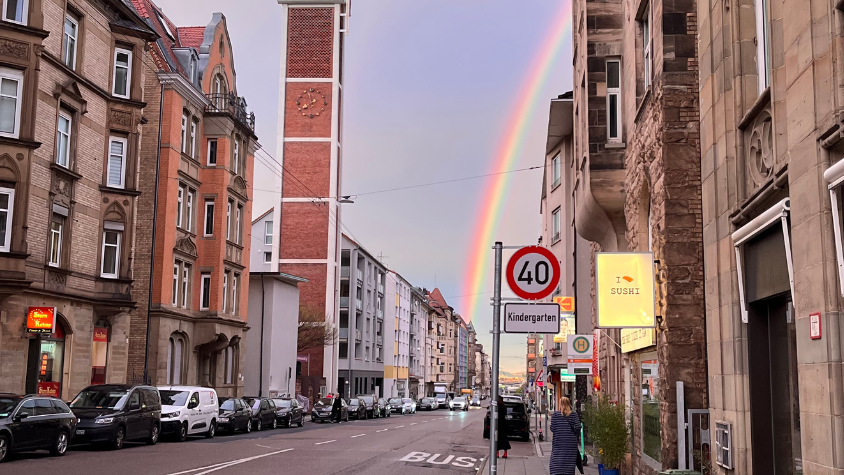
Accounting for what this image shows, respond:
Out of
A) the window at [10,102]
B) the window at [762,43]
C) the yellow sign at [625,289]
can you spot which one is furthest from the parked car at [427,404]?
the window at [762,43]

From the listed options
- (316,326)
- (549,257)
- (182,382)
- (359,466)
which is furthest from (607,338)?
(316,326)

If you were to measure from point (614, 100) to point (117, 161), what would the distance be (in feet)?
65.8

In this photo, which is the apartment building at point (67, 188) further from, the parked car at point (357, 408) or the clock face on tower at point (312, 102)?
the clock face on tower at point (312, 102)

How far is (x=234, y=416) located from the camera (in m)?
32.8

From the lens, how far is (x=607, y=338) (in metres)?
21.1

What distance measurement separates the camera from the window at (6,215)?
81.5 feet

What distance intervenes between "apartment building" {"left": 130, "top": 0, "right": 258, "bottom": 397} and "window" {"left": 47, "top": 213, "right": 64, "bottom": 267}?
8072 mm

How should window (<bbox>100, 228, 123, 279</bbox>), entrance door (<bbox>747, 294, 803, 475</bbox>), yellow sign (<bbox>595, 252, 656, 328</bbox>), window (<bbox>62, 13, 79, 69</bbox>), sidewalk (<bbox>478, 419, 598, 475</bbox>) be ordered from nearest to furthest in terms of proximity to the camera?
1. entrance door (<bbox>747, 294, 803, 475</bbox>)
2. yellow sign (<bbox>595, 252, 656, 328</bbox>)
3. sidewalk (<bbox>478, 419, 598, 475</bbox>)
4. window (<bbox>62, 13, 79, 69</bbox>)
5. window (<bbox>100, 228, 123, 279</bbox>)

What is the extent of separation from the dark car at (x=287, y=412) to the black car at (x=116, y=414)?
1435 cm

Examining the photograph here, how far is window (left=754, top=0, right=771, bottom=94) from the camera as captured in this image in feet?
31.0

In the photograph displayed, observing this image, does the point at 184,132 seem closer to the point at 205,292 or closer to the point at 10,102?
the point at 205,292

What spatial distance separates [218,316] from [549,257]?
3380 centimetres

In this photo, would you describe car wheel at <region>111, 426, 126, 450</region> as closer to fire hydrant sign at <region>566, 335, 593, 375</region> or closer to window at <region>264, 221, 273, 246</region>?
fire hydrant sign at <region>566, 335, 593, 375</region>

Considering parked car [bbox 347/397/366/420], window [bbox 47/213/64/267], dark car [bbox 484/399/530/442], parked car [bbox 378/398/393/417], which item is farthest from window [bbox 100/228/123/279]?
parked car [bbox 378/398/393/417]
